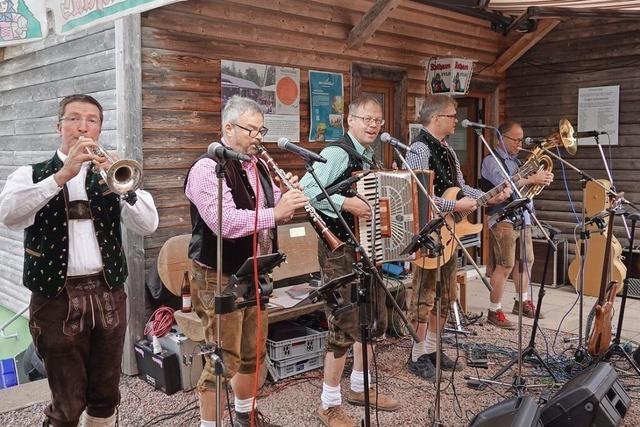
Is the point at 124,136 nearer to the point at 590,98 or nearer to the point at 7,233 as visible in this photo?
the point at 7,233

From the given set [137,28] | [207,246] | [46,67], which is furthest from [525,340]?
[46,67]

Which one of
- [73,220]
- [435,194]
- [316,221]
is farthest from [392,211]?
[73,220]

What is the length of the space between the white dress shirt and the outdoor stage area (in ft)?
4.98

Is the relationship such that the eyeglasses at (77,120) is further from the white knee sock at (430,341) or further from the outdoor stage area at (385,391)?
the white knee sock at (430,341)

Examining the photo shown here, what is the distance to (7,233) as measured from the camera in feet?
19.9

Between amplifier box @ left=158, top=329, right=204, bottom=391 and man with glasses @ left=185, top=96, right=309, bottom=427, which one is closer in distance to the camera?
man with glasses @ left=185, top=96, right=309, bottom=427

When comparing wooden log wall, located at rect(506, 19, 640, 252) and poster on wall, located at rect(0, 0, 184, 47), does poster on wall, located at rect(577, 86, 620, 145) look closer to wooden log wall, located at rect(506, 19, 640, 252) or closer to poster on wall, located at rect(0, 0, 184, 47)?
wooden log wall, located at rect(506, 19, 640, 252)

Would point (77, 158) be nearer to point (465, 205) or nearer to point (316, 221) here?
point (316, 221)

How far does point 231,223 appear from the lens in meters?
2.73

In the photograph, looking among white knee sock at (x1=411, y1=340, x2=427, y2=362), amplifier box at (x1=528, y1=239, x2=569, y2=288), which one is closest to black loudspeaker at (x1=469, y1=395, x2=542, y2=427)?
white knee sock at (x1=411, y1=340, x2=427, y2=362)

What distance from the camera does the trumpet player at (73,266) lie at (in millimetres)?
2502

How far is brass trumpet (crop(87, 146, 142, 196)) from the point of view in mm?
2379

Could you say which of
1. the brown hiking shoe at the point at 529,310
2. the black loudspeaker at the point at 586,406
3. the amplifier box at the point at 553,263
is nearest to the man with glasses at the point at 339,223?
the black loudspeaker at the point at 586,406

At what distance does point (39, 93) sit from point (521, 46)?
18.7 feet
